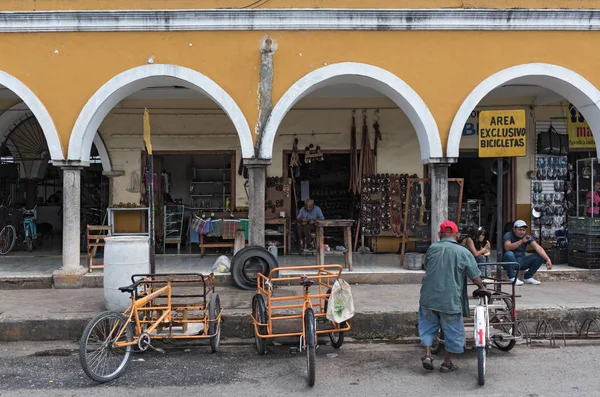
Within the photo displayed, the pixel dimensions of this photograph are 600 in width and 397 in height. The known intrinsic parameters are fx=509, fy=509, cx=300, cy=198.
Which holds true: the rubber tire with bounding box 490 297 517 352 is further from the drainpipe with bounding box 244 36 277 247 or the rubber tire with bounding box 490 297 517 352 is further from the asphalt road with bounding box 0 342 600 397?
the drainpipe with bounding box 244 36 277 247

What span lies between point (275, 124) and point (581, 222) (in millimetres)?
6039

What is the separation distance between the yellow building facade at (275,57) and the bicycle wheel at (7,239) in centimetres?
392

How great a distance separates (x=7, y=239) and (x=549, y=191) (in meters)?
12.6

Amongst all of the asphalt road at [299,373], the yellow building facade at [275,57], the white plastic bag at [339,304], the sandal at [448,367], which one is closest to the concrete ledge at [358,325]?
the asphalt road at [299,373]

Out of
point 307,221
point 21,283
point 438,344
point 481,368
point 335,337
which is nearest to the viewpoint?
point 481,368

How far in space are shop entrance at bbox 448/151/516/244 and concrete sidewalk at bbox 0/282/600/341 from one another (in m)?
3.74

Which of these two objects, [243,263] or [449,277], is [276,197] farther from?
[449,277]

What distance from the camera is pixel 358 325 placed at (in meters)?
6.84

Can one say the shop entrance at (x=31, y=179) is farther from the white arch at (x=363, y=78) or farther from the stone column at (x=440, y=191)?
the stone column at (x=440, y=191)

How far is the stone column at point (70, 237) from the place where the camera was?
878 centimetres

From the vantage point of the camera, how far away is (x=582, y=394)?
15.5 feet

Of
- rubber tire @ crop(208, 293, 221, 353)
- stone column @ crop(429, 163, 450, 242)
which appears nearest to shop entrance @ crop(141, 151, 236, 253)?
stone column @ crop(429, 163, 450, 242)

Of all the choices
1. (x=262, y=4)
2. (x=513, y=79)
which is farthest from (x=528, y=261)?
(x=262, y=4)

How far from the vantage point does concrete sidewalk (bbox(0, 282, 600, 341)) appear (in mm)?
6676
